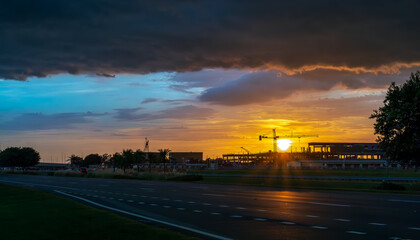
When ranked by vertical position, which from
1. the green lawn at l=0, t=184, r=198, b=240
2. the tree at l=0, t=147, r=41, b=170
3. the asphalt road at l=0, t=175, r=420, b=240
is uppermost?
the tree at l=0, t=147, r=41, b=170

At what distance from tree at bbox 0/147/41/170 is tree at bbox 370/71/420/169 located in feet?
467

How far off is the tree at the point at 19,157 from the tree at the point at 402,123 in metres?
142

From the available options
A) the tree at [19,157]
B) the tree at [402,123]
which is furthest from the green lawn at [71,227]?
Result: the tree at [19,157]

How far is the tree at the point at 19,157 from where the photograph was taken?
Answer: 15312 cm

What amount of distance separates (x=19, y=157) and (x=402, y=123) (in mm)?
145485

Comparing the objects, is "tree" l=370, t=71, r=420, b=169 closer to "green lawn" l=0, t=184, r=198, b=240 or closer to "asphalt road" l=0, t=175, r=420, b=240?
"asphalt road" l=0, t=175, r=420, b=240

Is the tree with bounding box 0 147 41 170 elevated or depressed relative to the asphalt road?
elevated

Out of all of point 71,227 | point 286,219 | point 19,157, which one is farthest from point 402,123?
point 19,157

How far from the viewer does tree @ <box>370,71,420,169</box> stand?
35094mm

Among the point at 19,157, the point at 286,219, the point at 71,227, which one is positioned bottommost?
the point at 286,219

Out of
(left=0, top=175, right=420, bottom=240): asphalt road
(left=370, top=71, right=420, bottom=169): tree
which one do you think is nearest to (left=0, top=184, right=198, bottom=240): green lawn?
(left=0, top=175, right=420, bottom=240): asphalt road

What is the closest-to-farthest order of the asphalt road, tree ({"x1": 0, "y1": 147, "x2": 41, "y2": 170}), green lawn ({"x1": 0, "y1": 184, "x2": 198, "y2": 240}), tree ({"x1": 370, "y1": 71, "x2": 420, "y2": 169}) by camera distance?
green lawn ({"x1": 0, "y1": 184, "x2": 198, "y2": 240})
the asphalt road
tree ({"x1": 370, "y1": 71, "x2": 420, "y2": 169})
tree ({"x1": 0, "y1": 147, "x2": 41, "y2": 170})

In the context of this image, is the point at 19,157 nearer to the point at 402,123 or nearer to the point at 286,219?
the point at 402,123

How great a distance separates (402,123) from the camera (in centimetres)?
3547
